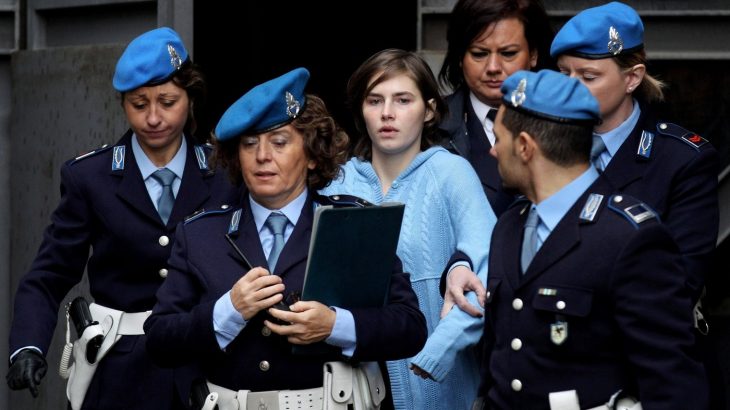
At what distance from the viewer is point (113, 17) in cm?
703

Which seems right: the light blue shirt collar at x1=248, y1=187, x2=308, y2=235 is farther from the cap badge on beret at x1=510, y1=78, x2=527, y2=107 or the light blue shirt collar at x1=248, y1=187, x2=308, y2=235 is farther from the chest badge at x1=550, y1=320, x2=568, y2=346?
the chest badge at x1=550, y1=320, x2=568, y2=346

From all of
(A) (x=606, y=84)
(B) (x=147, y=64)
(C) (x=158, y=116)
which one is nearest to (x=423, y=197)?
(A) (x=606, y=84)

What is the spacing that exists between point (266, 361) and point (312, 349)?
0.42ft

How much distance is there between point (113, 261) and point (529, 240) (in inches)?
60.1

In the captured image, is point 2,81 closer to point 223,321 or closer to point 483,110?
point 483,110

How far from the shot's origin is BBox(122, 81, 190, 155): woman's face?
4.87 metres

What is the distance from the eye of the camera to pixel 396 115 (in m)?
4.87

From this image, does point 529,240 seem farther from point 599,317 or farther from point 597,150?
point 597,150

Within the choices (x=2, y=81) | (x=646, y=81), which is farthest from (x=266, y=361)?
(x=2, y=81)

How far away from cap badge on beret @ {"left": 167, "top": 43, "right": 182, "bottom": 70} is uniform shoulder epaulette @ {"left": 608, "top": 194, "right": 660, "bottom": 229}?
1.77 meters

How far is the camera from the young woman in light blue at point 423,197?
4586mm

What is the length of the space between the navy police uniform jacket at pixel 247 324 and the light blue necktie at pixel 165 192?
25.3 inches

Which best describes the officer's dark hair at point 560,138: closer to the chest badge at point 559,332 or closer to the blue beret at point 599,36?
the chest badge at point 559,332

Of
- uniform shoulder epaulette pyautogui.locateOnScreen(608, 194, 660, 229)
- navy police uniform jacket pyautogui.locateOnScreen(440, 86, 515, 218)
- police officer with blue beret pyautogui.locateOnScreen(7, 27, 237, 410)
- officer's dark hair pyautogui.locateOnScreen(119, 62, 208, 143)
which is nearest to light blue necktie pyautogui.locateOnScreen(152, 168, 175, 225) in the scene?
police officer with blue beret pyautogui.locateOnScreen(7, 27, 237, 410)
